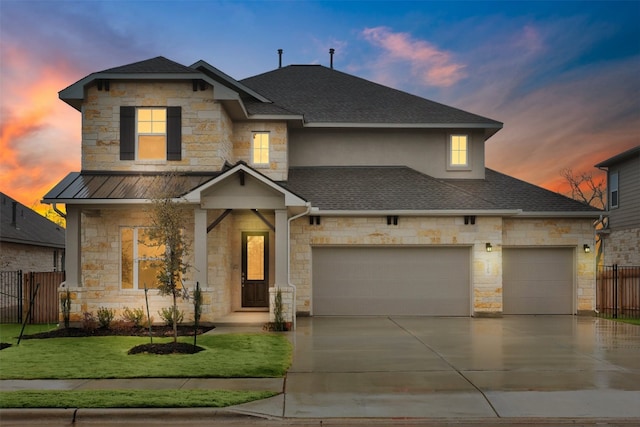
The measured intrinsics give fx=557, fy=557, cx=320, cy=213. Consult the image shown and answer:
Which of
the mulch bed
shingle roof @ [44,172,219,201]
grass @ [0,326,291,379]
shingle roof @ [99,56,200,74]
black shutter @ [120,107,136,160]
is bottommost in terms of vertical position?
the mulch bed

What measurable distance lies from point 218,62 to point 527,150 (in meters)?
27.4

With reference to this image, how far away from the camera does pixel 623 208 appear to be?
24.9m

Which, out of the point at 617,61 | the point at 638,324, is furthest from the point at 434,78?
the point at 638,324

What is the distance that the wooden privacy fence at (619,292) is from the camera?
60.4ft

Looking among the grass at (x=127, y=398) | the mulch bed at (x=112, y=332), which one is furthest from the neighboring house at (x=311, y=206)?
the grass at (x=127, y=398)

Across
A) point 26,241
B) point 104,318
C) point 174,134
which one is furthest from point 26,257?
point 174,134

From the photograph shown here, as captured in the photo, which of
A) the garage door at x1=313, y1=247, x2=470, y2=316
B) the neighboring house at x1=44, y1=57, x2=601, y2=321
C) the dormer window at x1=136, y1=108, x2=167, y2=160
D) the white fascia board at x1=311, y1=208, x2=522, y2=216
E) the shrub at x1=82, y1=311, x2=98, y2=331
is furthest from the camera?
the garage door at x1=313, y1=247, x2=470, y2=316

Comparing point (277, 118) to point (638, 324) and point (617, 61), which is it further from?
point (617, 61)

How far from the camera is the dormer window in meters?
16.3

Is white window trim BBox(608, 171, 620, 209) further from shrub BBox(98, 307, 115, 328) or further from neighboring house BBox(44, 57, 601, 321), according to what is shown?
shrub BBox(98, 307, 115, 328)

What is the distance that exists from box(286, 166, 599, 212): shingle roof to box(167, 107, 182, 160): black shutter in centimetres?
398

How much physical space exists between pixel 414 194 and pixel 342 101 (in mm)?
5573

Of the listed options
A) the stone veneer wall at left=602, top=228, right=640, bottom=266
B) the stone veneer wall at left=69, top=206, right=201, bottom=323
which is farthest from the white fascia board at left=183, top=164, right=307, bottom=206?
the stone veneer wall at left=602, top=228, right=640, bottom=266

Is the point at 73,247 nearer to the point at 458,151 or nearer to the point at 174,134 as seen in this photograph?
the point at 174,134
